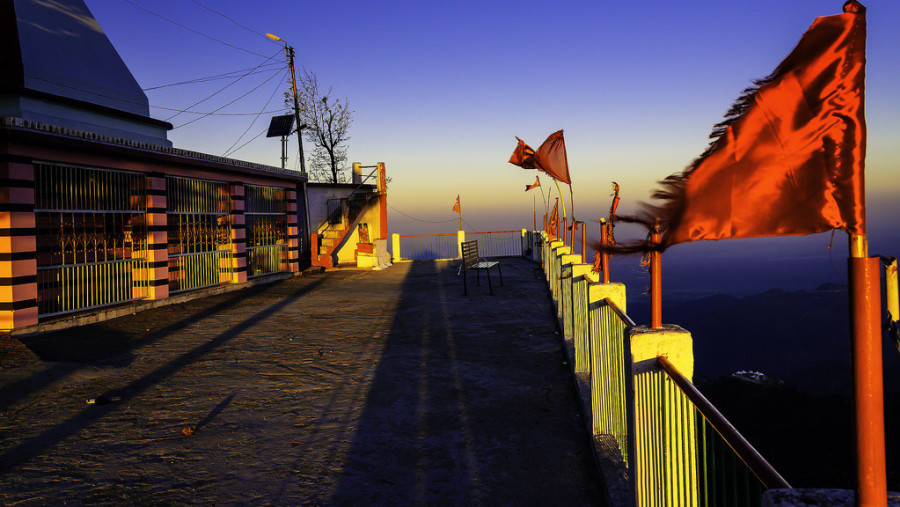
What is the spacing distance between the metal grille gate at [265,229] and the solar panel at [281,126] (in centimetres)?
758

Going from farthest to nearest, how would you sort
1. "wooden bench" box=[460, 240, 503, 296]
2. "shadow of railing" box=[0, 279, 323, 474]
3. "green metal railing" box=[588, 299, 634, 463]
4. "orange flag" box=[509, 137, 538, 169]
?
1. "wooden bench" box=[460, 240, 503, 296]
2. "orange flag" box=[509, 137, 538, 169]
3. "shadow of railing" box=[0, 279, 323, 474]
4. "green metal railing" box=[588, 299, 634, 463]

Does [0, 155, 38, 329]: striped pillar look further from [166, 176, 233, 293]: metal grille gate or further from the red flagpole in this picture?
the red flagpole

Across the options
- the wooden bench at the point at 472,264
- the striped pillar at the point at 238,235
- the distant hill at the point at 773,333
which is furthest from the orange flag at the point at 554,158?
the distant hill at the point at 773,333

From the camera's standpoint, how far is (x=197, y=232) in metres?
16.5

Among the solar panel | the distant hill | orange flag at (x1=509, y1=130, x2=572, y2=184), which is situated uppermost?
the solar panel

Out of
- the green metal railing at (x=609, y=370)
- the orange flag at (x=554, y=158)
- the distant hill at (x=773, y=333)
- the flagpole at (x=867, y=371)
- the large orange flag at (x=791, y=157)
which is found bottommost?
the distant hill at (x=773, y=333)

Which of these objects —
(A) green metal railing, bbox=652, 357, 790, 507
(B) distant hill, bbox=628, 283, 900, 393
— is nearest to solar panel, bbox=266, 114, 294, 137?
(A) green metal railing, bbox=652, 357, 790, 507

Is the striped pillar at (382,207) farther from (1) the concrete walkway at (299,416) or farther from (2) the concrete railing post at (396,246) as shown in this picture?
(1) the concrete walkway at (299,416)

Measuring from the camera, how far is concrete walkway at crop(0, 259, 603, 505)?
4.52 m

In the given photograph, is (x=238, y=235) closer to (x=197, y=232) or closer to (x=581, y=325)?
(x=197, y=232)

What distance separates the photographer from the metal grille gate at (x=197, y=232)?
51.0 ft

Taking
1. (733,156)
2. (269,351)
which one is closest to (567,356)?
→ (269,351)

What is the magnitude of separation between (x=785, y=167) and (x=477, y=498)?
3.43 metres

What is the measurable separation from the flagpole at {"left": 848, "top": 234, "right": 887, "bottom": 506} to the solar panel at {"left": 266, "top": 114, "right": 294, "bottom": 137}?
28.6 metres
